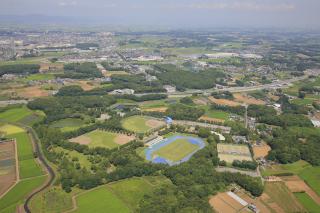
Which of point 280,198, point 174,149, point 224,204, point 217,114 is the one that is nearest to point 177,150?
point 174,149

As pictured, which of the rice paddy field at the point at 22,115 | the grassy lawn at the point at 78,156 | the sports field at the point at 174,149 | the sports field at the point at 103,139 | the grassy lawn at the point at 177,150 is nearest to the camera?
the grassy lawn at the point at 78,156

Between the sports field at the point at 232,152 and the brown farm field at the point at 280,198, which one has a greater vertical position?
the brown farm field at the point at 280,198

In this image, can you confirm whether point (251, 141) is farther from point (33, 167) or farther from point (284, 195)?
point (33, 167)

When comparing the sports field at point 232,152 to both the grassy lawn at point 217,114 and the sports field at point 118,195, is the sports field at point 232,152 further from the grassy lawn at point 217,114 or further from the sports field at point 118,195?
the grassy lawn at point 217,114

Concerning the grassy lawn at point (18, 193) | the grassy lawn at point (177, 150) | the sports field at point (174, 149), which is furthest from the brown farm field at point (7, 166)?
the grassy lawn at point (177, 150)

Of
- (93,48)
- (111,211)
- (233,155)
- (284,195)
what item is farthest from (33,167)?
(93,48)

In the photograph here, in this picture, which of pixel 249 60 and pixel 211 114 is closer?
pixel 211 114
